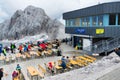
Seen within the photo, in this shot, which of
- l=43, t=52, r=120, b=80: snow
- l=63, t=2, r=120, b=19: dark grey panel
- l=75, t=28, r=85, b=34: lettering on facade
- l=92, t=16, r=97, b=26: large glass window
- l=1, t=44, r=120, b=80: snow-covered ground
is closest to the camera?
l=1, t=44, r=120, b=80: snow-covered ground

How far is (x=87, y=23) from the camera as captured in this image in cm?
2833

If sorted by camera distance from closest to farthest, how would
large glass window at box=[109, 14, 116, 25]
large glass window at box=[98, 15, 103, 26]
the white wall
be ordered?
large glass window at box=[109, 14, 116, 25], large glass window at box=[98, 15, 103, 26], the white wall

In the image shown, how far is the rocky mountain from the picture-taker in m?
96.9

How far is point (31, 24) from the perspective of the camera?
99750 mm

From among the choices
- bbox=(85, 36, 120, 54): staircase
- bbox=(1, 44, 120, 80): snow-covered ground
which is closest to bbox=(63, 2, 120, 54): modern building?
bbox=(85, 36, 120, 54): staircase

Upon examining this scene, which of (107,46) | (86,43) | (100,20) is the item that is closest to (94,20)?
(100,20)

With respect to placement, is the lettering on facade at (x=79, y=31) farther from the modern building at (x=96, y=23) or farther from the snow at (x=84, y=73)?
the snow at (x=84, y=73)

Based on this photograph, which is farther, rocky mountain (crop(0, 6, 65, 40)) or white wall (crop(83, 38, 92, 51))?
rocky mountain (crop(0, 6, 65, 40))

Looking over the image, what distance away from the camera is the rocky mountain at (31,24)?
96.9 meters

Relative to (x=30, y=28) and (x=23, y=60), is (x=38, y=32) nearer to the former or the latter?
(x=30, y=28)

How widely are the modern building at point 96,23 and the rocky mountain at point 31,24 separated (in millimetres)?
61520

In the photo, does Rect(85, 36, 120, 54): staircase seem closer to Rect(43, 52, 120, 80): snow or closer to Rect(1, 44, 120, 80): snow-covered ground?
Rect(1, 44, 120, 80): snow-covered ground

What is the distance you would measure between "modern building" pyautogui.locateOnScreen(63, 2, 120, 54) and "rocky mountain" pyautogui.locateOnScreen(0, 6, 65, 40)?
202 ft

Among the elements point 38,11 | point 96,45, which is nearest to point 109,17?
point 96,45
